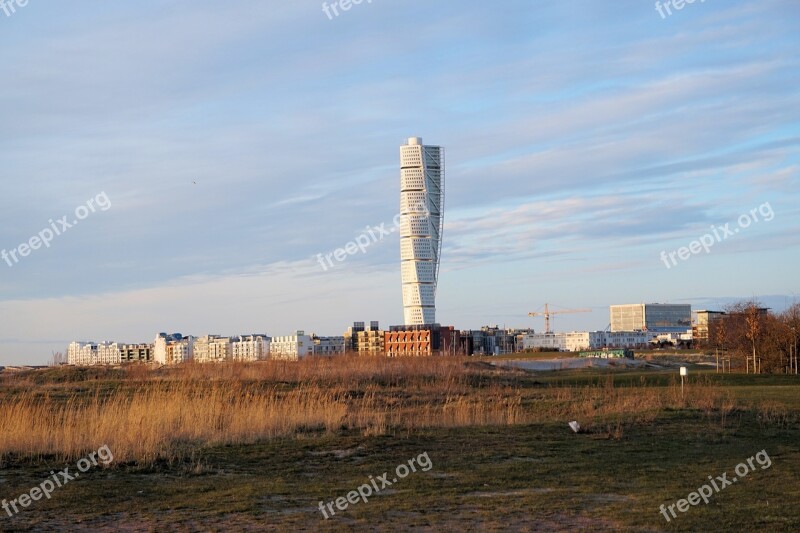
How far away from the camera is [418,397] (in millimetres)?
31406

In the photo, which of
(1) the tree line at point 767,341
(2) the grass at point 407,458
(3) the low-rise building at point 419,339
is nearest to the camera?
(2) the grass at point 407,458

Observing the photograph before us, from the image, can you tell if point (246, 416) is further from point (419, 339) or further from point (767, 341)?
point (419, 339)

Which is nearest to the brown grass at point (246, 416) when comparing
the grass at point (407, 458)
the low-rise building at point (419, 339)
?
the grass at point (407, 458)

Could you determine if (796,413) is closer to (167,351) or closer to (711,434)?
(711,434)

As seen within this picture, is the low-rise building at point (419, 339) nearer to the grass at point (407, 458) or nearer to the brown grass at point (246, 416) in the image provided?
the brown grass at point (246, 416)

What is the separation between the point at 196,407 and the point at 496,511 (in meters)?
10.6

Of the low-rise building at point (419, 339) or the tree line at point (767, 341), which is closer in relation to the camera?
the tree line at point (767, 341)

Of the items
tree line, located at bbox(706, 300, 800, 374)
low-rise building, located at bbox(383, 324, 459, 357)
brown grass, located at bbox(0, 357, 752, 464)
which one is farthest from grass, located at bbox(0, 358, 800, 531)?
low-rise building, located at bbox(383, 324, 459, 357)

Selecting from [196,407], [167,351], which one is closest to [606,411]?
[196,407]

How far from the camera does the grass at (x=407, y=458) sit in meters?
10.3

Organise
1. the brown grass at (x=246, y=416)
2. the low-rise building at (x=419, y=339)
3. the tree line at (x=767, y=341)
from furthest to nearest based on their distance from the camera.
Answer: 1. the low-rise building at (x=419, y=339)
2. the tree line at (x=767, y=341)
3. the brown grass at (x=246, y=416)

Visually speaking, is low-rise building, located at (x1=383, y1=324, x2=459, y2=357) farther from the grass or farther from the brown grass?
the grass

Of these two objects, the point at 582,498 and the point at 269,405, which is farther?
the point at 269,405

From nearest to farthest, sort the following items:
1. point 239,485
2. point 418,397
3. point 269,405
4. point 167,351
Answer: point 239,485, point 269,405, point 418,397, point 167,351
